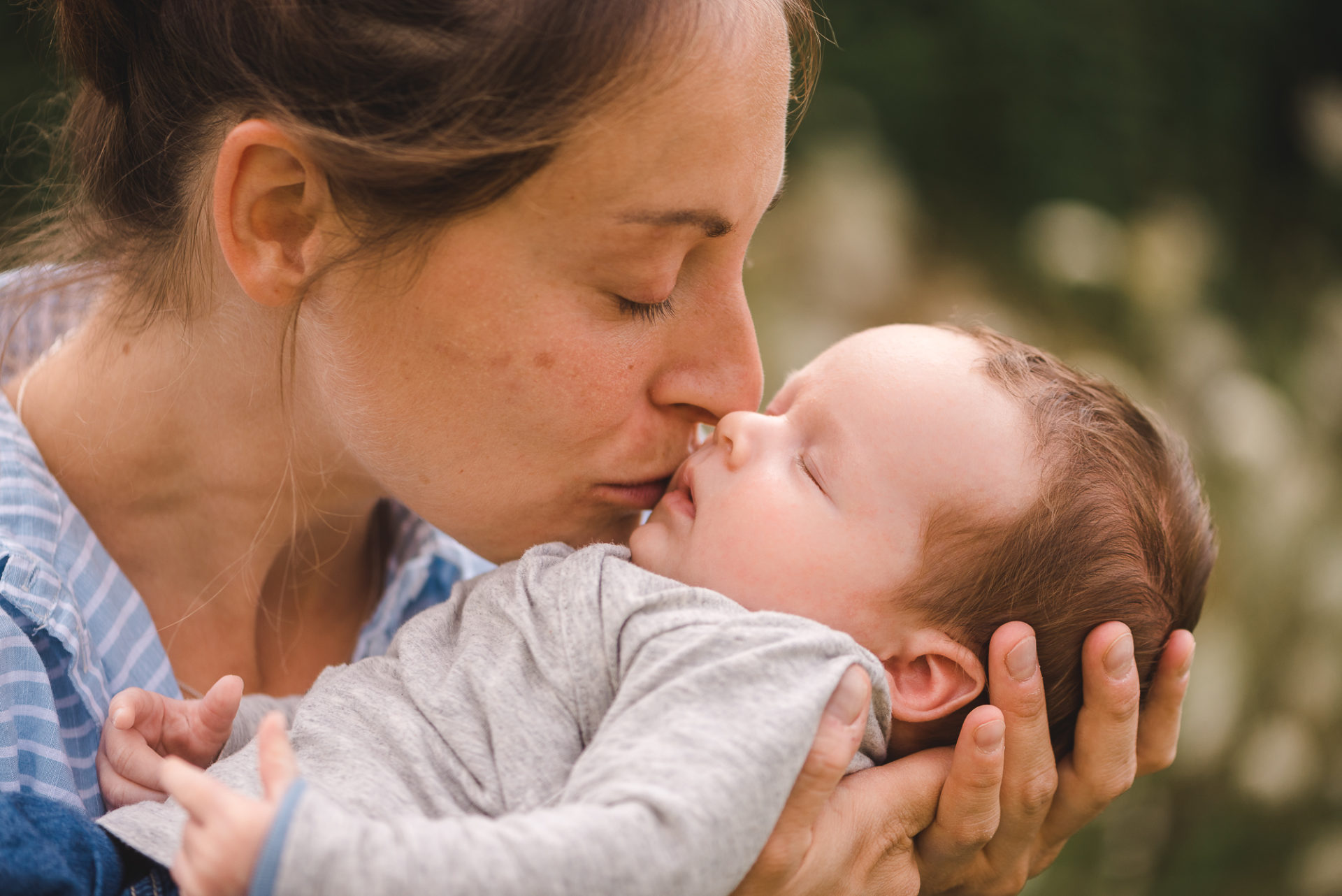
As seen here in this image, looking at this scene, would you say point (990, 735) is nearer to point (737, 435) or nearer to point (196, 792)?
point (737, 435)

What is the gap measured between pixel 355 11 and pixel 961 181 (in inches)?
134

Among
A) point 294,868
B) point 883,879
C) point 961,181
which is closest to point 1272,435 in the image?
point 961,181

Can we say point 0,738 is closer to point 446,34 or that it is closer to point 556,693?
point 556,693

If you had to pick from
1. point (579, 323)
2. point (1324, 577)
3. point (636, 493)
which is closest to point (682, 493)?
point (636, 493)

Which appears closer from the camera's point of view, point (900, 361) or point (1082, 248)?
point (900, 361)

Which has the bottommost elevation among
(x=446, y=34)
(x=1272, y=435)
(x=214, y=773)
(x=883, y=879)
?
(x=1272, y=435)

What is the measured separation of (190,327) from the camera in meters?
1.62

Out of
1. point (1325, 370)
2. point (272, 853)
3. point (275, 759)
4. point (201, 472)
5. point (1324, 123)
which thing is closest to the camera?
point (272, 853)

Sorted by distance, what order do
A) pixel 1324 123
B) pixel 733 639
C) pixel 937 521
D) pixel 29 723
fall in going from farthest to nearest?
pixel 1324 123
pixel 937 521
pixel 29 723
pixel 733 639

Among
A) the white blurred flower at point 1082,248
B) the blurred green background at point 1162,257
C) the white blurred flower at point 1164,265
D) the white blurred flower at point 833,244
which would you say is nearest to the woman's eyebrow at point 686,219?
the blurred green background at point 1162,257

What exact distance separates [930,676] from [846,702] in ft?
0.90

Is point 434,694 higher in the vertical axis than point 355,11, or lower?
lower

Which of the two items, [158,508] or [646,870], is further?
[158,508]

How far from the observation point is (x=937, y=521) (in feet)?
4.79
